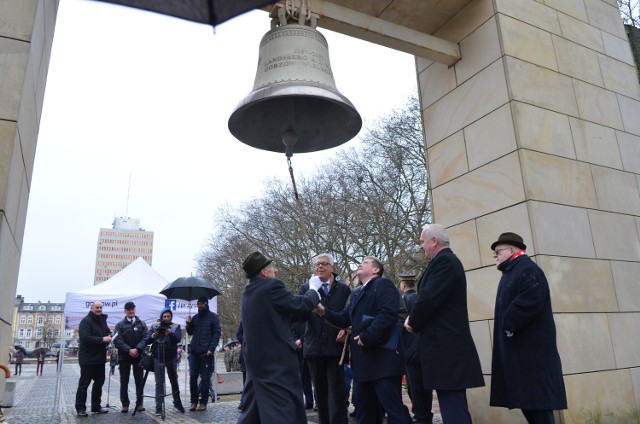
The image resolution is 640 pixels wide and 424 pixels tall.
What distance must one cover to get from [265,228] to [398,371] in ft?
81.0

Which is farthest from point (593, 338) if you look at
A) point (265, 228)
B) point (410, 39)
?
point (265, 228)

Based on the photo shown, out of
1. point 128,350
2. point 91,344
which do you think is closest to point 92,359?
point 91,344

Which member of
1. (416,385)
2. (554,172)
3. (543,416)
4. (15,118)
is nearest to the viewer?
(15,118)

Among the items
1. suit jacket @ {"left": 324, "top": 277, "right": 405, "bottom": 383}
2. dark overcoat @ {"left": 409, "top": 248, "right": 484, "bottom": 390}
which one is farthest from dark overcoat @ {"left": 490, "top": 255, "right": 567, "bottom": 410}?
suit jacket @ {"left": 324, "top": 277, "right": 405, "bottom": 383}

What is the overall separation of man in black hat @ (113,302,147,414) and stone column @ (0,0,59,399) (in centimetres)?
528

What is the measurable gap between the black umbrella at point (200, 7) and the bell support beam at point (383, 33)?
3020mm

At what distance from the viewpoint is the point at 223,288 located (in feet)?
114

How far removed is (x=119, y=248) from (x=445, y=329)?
120256 millimetres

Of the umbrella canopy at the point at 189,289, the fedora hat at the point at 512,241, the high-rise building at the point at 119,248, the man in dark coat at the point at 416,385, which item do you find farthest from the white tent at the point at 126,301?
the high-rise building at the point at 119,248

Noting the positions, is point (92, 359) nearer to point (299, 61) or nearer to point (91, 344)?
point (91, 344)

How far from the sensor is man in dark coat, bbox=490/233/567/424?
3.32m

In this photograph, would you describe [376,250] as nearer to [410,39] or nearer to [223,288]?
[223,288]

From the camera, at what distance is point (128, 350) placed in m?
8.20

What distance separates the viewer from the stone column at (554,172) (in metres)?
4.22
